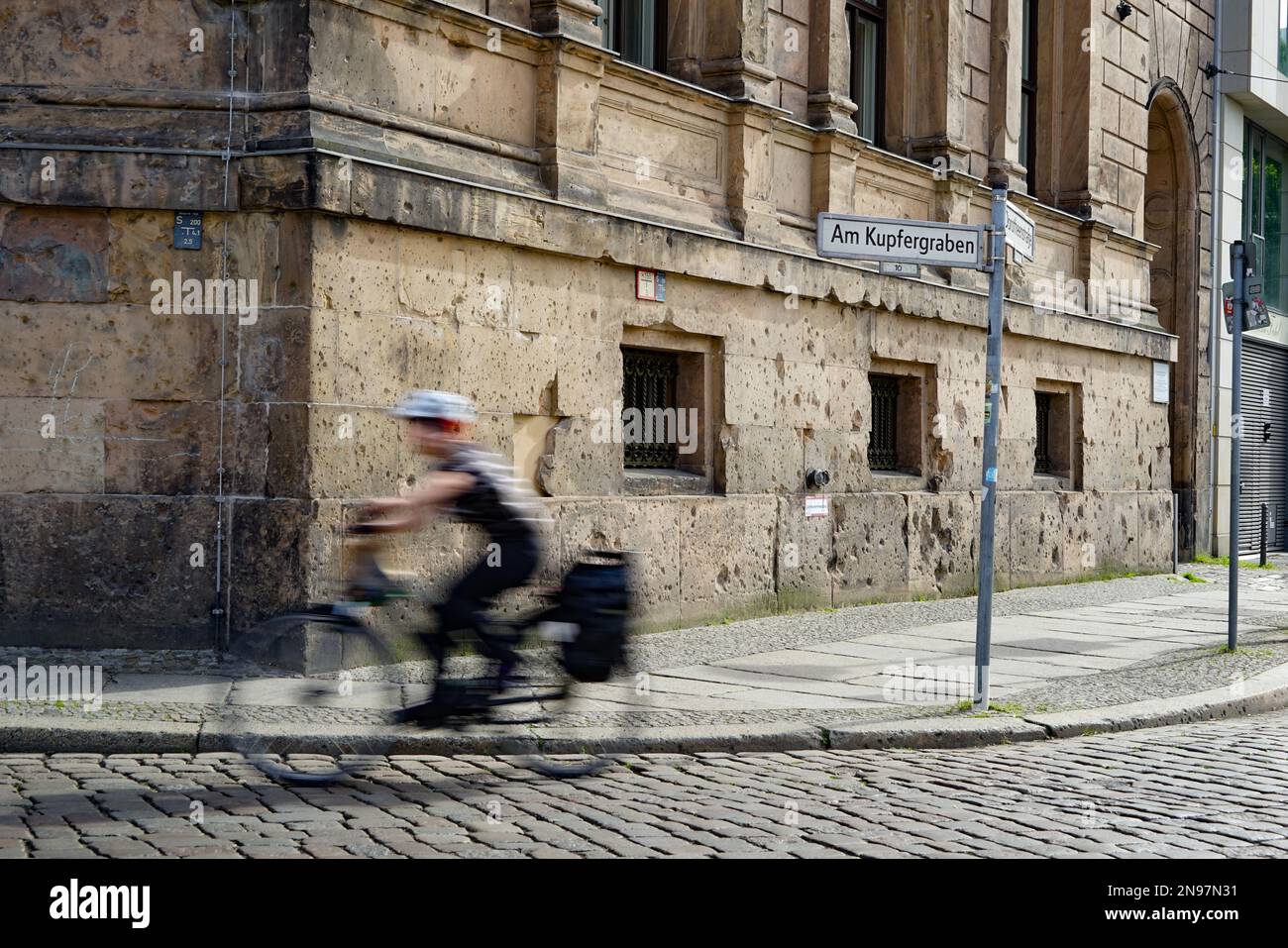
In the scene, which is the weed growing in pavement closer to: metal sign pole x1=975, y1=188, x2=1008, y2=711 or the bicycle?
metal sign pole x1=975, y1=188, x2=1008, y2=711

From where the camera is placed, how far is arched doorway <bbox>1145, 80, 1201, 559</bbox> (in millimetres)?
22344

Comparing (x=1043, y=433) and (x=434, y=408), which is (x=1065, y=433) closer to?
(x=1043, y=433)

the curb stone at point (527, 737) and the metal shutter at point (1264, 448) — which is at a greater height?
the metal shutter at point (1264, 448)

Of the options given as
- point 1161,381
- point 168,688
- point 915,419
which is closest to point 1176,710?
point 168,688

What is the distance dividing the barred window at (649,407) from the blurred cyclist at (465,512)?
15.7 feet

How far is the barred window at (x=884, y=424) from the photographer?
49.9ft

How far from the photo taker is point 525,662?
7344mm

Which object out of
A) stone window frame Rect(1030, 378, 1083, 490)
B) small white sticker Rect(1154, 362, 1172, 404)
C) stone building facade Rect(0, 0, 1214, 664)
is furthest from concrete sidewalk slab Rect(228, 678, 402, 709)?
small white sticker Rect(1154, 362, 1172, 404)

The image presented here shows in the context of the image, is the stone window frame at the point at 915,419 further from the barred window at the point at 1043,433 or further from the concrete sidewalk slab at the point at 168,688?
the concrete sidewalk slab at the point at 168,688

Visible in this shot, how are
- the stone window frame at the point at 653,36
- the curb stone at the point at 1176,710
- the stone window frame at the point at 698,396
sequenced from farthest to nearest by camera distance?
the stone window frame at the point at 653,36 → the stone window frame at the point at 698,396 → the curb stone at the point at 1176,710

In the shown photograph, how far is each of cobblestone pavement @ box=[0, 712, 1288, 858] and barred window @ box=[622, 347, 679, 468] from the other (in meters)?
4.79

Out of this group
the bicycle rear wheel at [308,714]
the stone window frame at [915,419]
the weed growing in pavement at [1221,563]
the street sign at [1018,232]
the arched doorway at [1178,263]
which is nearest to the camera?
the bicycle rear wheel at [308,714]

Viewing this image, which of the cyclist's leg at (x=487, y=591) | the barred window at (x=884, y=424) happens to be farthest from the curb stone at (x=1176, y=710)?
the barred window at (x=884, y=424)
